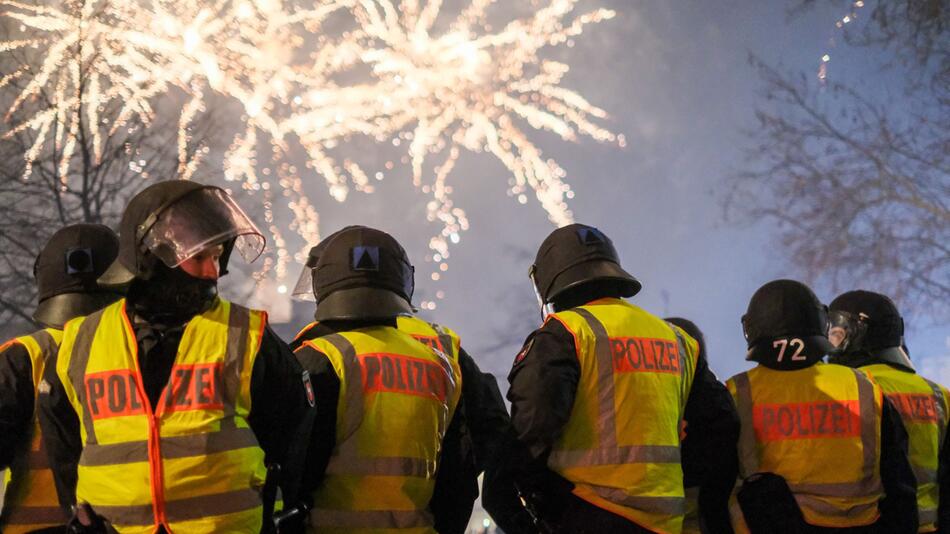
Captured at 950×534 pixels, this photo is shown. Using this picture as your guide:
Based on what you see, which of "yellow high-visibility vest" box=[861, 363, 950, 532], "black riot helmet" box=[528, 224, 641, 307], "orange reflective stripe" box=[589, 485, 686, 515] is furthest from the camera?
"yellow high-visibility vest" box=[861, 363, 950, 532]

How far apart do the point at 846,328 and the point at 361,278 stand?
3.75m

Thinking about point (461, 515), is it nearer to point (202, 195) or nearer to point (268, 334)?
point (268, 334)

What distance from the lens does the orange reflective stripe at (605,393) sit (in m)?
4.14

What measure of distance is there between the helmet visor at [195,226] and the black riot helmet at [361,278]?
85 centimetres

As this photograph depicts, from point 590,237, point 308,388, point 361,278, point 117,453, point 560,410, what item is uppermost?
point 590,237

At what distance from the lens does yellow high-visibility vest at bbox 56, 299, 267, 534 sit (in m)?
2.96

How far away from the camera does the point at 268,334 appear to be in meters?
3.31

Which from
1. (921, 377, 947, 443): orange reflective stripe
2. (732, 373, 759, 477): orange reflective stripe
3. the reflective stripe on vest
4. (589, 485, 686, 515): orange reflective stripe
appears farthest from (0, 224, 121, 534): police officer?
(921, 377, 947, 443): orange reflective stripe

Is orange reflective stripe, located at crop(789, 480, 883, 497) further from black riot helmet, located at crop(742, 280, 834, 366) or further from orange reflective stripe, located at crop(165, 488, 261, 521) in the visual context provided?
orange reflective stripe, located at crop(165, 488, 261, 521)

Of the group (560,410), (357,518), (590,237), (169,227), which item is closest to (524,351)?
(560,410)

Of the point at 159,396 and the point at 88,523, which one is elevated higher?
the point at 159,396

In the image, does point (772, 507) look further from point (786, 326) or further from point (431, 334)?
point (431, 334)

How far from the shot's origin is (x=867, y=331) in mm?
6297

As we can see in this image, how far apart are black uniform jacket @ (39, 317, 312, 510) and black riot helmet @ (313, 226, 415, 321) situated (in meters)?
0.83
